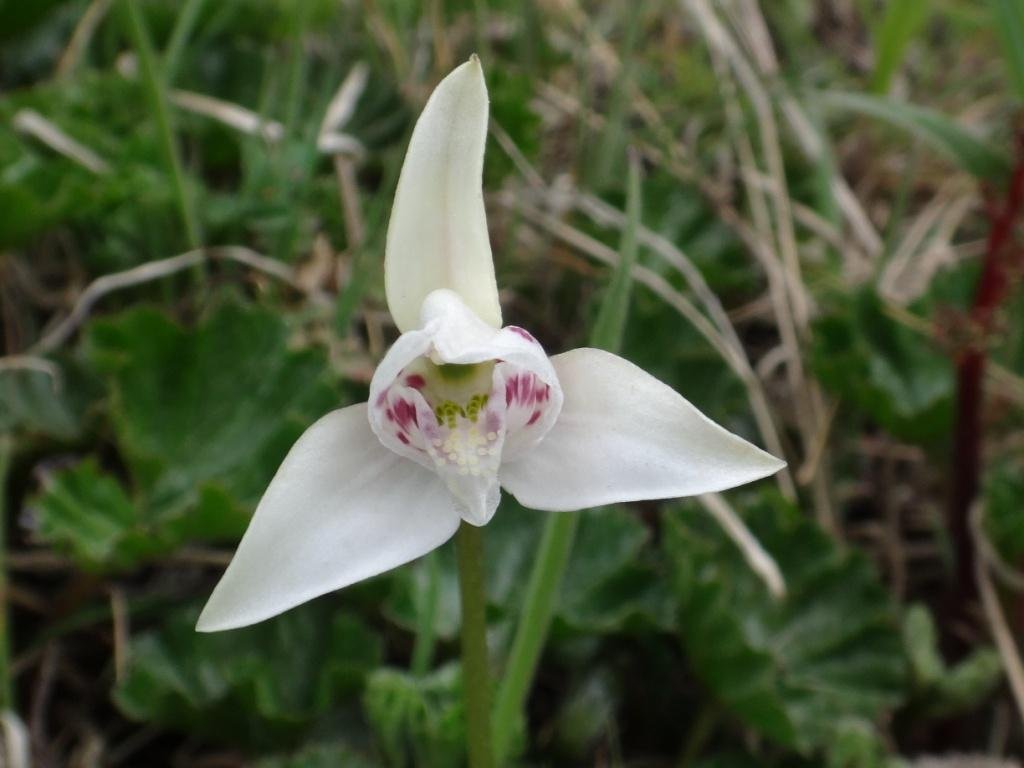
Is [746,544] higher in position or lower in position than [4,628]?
higher

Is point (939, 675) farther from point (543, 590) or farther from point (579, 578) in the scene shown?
point (543, 590)

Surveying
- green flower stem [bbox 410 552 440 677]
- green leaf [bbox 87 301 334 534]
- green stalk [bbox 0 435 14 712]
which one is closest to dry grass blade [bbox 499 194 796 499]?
green leaf [bbox 87 301 334 534]

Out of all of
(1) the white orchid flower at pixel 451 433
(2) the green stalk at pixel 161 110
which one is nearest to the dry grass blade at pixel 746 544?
(1) the white orchid flower at pixel 451 433

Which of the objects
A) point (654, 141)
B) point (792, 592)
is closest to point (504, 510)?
point (792, 592)

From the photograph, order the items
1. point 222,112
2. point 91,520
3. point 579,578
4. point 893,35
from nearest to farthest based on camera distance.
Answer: point 91,520
point 579,578
point 222,112
point 893,35

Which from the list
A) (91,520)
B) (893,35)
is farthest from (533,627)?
(893,35)

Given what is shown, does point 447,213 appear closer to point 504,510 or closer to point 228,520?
point 228,520
